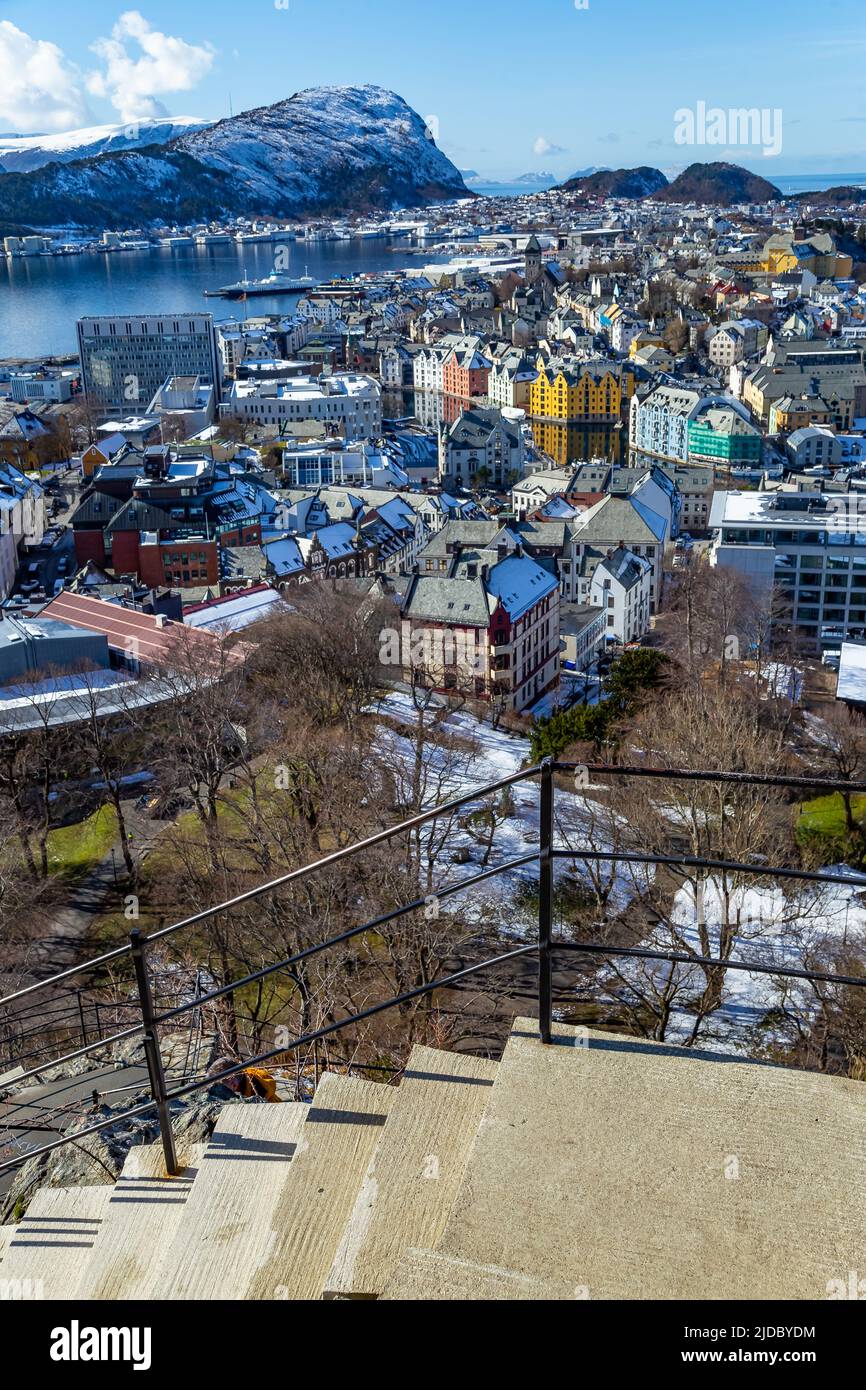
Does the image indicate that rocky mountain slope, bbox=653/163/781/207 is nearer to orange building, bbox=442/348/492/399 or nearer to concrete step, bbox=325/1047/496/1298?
orange building, bbox=442/348/492/399

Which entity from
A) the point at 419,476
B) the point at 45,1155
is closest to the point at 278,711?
the point at 45,1155

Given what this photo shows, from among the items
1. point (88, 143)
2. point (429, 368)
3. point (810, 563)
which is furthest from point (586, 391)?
point (88, 143)

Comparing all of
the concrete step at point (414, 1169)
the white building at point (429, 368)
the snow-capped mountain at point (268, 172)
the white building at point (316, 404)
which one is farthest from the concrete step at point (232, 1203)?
the snow-capped mountain at point (268, 172)

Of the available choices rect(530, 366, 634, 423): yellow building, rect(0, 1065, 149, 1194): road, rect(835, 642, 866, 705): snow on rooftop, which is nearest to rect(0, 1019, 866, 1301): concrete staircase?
rect(0, 1065, 149, 1194): road

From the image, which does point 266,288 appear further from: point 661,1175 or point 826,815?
point 661,1175
